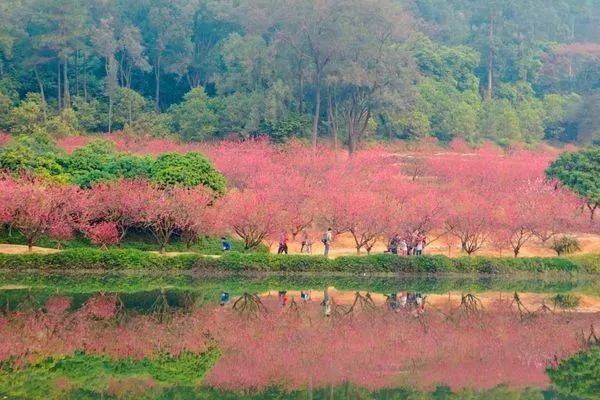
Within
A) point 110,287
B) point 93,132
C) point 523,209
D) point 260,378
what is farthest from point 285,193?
point 260,378

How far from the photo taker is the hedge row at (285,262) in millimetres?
35625

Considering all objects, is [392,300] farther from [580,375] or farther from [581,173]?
[581,173]

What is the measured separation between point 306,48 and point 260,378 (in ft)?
125

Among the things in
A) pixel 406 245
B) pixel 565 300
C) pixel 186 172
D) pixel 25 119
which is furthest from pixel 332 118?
pixel 565 300

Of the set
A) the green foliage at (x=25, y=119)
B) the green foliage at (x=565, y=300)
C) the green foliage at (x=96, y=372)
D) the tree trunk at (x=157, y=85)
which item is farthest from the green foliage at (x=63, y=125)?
the green foliage at (x=96, y=372)

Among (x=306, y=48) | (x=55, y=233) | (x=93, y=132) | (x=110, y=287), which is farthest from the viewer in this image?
(x=93, y=132)

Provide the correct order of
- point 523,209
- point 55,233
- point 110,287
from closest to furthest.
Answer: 1. point 110,287
2. point 55,233
3. point 523,209

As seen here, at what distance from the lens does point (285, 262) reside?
37.8m

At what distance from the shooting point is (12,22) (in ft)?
205

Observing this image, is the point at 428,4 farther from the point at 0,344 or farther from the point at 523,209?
the point at 0,344

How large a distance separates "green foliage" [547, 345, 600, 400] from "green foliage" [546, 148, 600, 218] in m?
23.5

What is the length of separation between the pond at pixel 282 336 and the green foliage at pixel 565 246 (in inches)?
238

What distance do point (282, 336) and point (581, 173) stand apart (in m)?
27.3

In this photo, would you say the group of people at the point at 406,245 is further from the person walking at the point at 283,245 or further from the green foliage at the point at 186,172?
the green foliage at the point at 186,172
